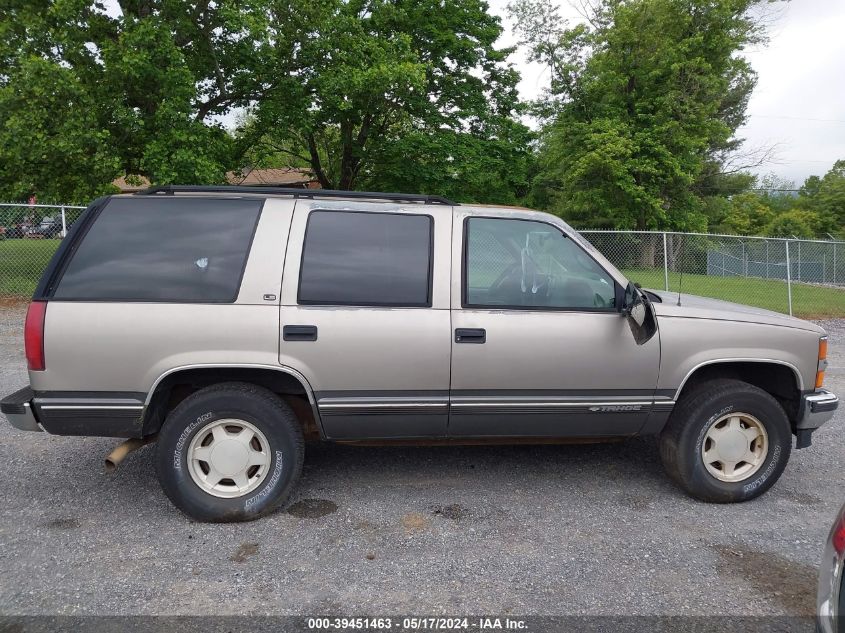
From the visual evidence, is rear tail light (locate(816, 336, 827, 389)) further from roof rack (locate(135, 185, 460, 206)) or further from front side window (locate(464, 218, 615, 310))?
roof rack (locate(135, 185, 460, 206))

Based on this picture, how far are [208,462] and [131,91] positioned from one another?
1482 cm

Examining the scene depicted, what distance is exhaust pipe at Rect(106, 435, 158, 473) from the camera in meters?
3.33

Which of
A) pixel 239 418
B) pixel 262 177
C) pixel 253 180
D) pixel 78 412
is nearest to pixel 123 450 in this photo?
pixel 78 412

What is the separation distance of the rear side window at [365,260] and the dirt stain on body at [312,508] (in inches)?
50.6

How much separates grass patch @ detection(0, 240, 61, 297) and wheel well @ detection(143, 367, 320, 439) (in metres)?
10.2

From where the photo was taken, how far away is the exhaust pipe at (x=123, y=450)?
3326mm

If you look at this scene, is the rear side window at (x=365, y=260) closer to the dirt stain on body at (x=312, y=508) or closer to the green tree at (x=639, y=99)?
the dirt stain on body at (x=312, y=508)

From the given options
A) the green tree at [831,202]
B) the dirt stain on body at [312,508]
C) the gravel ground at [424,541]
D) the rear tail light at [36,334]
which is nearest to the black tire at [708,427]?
the gravel ground at [424,541]

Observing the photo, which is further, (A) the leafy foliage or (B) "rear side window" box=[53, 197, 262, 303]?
(A) the leafy foliage

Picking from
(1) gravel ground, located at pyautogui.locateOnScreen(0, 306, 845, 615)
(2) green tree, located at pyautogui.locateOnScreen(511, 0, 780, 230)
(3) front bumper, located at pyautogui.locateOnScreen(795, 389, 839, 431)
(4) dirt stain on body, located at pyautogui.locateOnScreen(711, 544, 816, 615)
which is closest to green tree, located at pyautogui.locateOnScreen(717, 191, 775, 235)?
(2) green tree, located at pyautogui.locateOnScreen(511, 0, 780, 230)

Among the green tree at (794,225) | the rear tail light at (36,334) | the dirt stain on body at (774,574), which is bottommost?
the dirt stain on body at (774,574)

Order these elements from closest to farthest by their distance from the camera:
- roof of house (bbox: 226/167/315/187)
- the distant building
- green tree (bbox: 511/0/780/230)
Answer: the distant building, roof of house (bbox: 226/167/315/187), green tree (bbox: 511/0/780/230)

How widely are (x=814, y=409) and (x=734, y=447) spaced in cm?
58

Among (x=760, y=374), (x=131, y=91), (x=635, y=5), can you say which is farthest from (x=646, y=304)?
(x=635, y=5)
